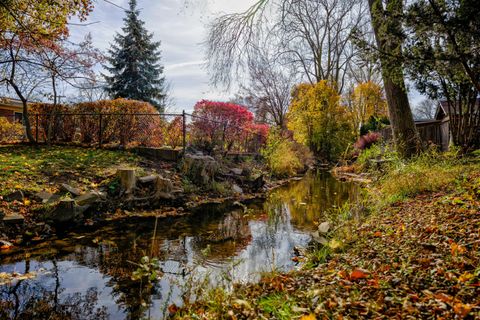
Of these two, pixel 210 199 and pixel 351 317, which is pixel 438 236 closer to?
pixel 351 317

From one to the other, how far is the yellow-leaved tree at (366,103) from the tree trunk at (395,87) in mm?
19731

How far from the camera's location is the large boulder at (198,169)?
28.0 feet

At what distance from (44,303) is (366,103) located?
2773 centimetres

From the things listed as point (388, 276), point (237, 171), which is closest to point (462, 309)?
point (388, 276)

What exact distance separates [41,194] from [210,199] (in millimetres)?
3757

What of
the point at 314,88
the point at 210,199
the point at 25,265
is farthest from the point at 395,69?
the point at 314,88

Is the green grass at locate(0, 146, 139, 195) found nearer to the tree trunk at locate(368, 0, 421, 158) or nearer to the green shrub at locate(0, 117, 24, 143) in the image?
the green shrub at locate(0, 117, 24, 143)

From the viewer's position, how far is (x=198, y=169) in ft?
28.4

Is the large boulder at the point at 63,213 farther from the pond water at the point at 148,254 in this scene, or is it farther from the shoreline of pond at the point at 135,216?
the pond water at the point at 148,254

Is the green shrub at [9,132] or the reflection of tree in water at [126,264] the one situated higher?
the green shrub at [9,132]

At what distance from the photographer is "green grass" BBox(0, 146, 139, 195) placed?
5914 millimetres

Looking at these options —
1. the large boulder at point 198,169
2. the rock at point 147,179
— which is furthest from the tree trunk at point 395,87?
the rock at point 147,179

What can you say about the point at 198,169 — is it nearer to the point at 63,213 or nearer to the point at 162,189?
the point at 162,189

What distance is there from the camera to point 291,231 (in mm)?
5273
